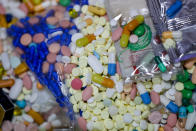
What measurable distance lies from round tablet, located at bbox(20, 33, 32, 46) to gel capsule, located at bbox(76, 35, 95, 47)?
323 millimetres

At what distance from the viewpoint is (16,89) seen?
1275 mm

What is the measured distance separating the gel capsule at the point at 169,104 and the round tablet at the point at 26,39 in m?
0.79

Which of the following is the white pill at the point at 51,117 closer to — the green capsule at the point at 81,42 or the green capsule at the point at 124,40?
the green capsule at the point at 81,42

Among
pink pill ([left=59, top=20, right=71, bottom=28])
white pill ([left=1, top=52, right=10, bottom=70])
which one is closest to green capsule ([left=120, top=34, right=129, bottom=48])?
pink pill ([left=59, top=20, right=71, bottom=28])

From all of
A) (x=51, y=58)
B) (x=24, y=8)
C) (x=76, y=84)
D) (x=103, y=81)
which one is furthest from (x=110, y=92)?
(x=24, y=8)

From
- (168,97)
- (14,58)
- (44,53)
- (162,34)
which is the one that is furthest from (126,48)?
(14,58)

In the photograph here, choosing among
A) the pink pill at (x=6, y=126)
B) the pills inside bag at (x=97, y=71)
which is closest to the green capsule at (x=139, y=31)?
the pills inside bag at (x=97, y=71)

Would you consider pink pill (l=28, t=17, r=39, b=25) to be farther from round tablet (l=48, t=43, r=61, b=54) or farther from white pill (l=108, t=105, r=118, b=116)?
white pill (l=108, t=105, r=118, b=116)

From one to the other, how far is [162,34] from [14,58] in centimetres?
85

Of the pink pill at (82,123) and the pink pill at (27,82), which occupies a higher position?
the pink pill at (27,82)

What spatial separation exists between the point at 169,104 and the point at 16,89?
2.67 feet

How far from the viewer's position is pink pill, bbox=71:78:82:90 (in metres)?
1.11

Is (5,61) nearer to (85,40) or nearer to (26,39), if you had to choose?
(26,39)

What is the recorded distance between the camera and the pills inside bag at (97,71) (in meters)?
1.04
